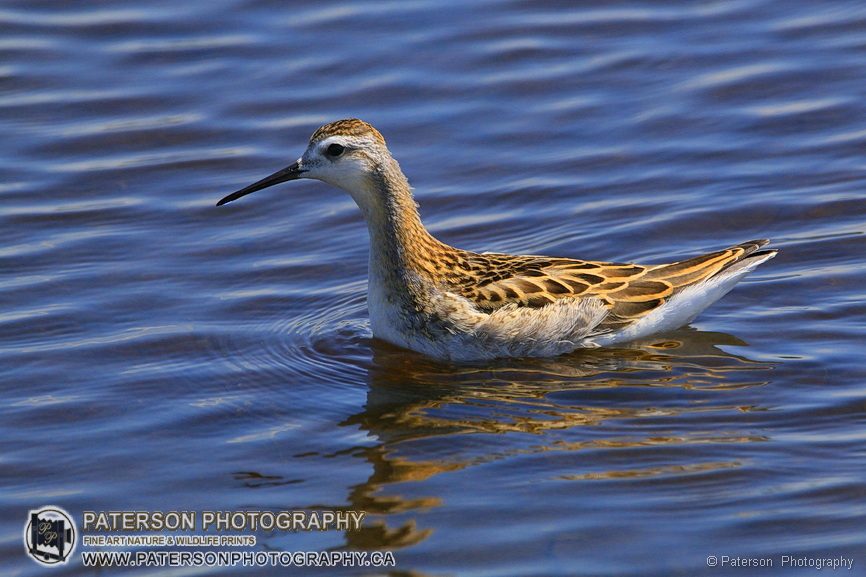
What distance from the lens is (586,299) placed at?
10.1 metres

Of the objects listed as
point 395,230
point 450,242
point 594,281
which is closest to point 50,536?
point 395,230

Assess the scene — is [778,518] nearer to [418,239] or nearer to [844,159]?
[418,239]

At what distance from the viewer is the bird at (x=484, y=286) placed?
10.1 metres

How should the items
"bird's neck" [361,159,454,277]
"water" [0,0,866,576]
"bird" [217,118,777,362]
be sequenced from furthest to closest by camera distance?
"bird's neck" [361,159,454,277], "bird" [217,118,777,362], "water" [0,0,866,576]

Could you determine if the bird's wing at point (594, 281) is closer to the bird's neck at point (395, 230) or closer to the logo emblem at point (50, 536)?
the bird's neck at point (395, 230)

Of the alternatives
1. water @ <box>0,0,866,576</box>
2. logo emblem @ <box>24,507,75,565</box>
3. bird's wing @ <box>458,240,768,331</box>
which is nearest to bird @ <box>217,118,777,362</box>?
bird's wing @ <box>458,240,768,331</box>

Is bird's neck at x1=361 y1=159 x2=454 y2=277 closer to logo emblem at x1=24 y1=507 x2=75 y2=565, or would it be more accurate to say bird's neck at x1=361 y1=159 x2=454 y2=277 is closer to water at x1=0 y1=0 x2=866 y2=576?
water at x1=0 y1=0 x2=866 y2=576

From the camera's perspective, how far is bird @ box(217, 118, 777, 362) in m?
10.1

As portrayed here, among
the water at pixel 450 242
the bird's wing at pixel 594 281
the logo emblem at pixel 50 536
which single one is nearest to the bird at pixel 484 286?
the bird's wing at pixel 594 281

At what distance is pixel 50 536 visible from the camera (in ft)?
25.2

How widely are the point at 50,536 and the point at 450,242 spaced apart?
5.72 m

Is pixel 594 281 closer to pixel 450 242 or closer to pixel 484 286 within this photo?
pixel 484 286

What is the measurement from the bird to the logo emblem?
3442 mm

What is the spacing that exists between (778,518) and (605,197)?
5896 mm
